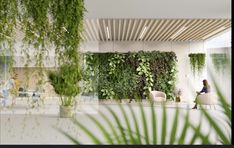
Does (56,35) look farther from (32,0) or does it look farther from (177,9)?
(177,9)

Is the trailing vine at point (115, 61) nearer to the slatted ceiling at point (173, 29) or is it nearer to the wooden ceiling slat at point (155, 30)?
the wooden ceiling slat at point (155, 30)

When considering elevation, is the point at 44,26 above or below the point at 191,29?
below

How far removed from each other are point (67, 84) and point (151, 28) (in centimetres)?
367

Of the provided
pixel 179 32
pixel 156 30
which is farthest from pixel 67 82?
pixel 179 32

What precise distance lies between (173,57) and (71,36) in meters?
6.44

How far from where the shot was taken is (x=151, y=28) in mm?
8820

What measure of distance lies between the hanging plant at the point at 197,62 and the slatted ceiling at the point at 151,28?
50 cm

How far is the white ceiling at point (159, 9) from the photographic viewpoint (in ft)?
18.7

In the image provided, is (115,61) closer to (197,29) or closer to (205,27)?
(197,29)

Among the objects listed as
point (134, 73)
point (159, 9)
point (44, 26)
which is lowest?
point (134, 73)

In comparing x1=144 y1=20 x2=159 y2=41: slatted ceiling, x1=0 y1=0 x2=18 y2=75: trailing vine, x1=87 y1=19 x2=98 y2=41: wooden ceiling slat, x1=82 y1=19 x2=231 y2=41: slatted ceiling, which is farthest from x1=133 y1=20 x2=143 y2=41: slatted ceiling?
x1=0 y1=0 x2=18 y2=75: trailing vine

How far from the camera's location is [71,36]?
440 cm

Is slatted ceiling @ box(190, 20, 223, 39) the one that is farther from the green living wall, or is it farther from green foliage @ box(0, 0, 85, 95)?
green foliage @ box(0, 0, 85, 95)

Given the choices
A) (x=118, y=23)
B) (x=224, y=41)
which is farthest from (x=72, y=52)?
(x=224, y=41)
